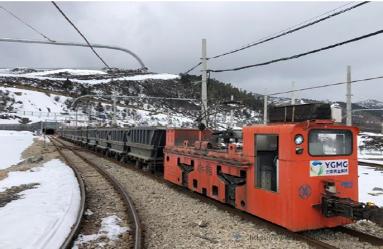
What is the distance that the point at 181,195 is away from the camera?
12219mm

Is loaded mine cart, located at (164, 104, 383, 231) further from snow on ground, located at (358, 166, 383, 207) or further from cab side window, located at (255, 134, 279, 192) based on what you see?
snow on ground, located at (358, 166, 383, 207)

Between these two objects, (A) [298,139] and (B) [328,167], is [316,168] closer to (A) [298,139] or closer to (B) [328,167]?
(B) [328,167]

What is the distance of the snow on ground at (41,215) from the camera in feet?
24.1

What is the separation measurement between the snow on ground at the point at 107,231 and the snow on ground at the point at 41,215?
1.06 feet

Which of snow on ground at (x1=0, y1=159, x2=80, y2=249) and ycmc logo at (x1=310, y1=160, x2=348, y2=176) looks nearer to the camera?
snow on ground at (x1=0, y1=159, x2=80, y2=249)

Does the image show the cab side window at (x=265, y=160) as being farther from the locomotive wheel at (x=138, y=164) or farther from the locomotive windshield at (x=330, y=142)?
the locomotive wheel at (x=138, y=164)

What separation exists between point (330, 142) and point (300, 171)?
0.94 metres

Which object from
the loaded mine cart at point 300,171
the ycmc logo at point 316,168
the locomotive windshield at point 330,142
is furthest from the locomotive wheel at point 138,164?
the ycmc logo at point 316,168

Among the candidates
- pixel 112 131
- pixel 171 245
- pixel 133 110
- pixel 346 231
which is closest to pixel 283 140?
pixel 346 231

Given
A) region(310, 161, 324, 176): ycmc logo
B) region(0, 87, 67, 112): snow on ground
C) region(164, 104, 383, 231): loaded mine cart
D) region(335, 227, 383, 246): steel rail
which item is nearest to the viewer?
region(335, 227, 383, 246): steel rail

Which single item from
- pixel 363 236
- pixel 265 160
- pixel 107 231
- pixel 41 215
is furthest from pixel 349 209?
pixel 41 215

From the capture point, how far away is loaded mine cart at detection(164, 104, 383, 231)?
25.1 feet

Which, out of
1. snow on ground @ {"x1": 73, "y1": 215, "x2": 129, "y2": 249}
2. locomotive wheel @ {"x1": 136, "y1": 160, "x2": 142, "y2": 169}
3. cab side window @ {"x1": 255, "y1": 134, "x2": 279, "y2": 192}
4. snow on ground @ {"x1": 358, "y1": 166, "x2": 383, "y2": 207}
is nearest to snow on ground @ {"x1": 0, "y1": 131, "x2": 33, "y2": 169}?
locomotive wheel @ {"x1": 136, "y1": 160, "x2": 142, "y2": 169}

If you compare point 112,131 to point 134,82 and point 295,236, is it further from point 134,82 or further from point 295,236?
point 134,82
